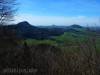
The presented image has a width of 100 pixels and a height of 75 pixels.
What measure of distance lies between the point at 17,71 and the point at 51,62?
1205 millimetres

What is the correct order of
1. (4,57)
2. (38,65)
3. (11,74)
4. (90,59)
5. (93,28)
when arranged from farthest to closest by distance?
(4,57)
(38,65)
(11,74)
(93,28)
(90,59)

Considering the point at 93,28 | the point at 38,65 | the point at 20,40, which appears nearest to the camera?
the point at 93,28

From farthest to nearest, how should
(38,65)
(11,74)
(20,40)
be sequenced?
1. (20,40)
2. (38,65)
3. (11,74)

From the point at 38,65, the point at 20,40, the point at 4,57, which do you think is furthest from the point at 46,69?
the point at 20,40

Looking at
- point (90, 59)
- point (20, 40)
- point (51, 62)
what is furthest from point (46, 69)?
point (20, 40)

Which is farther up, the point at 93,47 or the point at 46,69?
the point at 93,47

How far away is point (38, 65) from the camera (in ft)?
21.0

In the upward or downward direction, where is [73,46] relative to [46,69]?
upward

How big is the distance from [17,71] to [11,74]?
23 cm

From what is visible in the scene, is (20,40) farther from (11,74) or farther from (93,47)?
(93,47)

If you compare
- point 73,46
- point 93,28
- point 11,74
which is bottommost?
point 11,74

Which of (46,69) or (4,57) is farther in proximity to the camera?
(4,57)

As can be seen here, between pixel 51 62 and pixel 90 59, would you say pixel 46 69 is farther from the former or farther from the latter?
pixel 90 59

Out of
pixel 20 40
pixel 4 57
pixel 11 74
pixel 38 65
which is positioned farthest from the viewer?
pixel 20 40
